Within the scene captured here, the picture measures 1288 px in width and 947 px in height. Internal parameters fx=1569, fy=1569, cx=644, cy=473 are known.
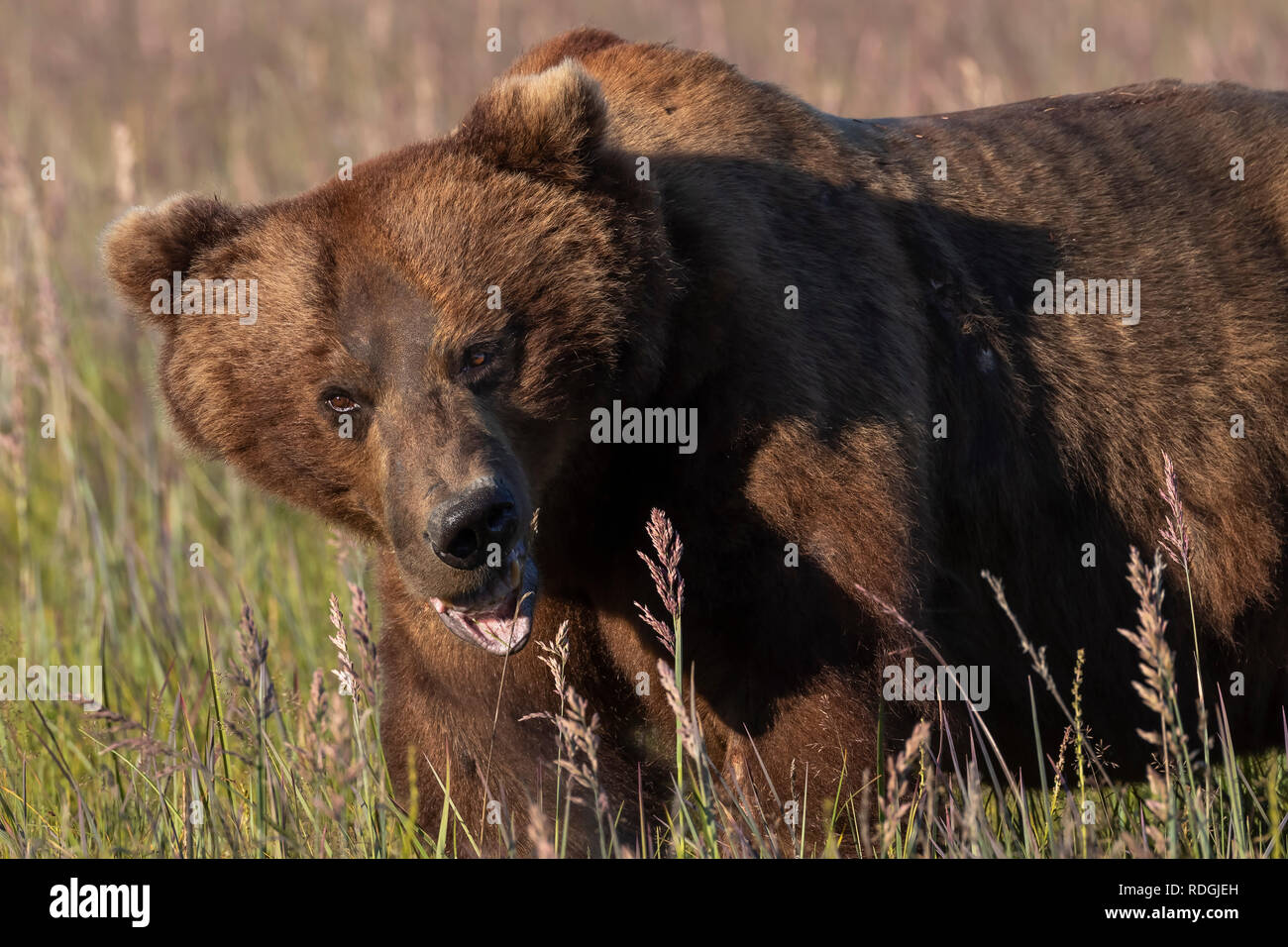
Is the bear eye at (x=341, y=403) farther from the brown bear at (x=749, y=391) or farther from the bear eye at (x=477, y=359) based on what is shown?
the bear eye at (x=477, y=359)

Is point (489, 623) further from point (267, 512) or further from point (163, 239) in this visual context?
point (267, 512)

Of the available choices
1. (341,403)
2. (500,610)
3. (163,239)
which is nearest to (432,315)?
(341,403)

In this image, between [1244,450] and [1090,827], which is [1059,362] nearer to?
[1244,450]

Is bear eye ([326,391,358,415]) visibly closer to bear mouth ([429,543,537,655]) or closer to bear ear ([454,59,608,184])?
bear mouth ([429,543,537,655])

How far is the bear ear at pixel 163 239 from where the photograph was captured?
397 centimetres

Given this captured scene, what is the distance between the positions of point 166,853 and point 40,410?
18.1 ft

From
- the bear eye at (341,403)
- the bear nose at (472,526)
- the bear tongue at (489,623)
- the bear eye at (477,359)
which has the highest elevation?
the bear eye at (477,359)

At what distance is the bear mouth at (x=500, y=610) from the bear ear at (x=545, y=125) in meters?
1.01

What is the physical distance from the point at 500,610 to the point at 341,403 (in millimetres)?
649

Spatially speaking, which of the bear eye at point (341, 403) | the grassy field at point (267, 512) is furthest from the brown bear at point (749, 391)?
the grassy field at point (267, 512)

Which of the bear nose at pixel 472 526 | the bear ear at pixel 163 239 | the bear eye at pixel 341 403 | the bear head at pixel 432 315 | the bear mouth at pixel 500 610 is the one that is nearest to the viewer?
the bear nose at pixel 472 526

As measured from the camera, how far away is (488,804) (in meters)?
3.87

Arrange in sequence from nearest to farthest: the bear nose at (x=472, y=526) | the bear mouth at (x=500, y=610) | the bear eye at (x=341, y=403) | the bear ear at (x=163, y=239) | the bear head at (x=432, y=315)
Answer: the bear nose at (x=472, y=526), the bear mouth at (x=500, y=610), the bear head at (x=432, y=315), the bear eye at (x=341, y=403), the bear ear at (x=163, y=239)

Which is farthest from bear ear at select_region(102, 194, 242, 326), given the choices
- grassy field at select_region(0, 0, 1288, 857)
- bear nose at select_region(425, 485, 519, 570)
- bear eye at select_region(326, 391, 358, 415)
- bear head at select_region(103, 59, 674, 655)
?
bear nose at select_region(425, 485, 519, 570)
